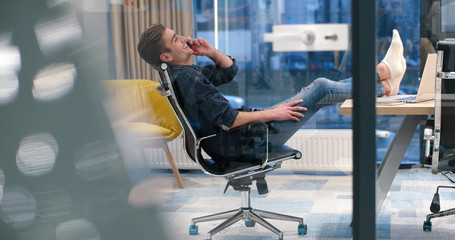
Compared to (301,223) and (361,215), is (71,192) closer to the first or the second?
(301,223)

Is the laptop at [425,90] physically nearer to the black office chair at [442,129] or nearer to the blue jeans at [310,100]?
the black office chair at [442,129]

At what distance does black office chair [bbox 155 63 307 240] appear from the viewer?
8.32ft

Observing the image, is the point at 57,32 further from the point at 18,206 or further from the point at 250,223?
the point at 250,223

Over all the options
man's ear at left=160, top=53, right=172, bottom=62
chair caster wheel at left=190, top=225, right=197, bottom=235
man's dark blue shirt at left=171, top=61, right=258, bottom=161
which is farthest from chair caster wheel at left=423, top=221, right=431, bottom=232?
man's ear at left=160, top=53, right=172, bottom=62

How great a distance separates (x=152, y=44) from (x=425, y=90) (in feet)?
3.75

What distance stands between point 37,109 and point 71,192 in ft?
1.40

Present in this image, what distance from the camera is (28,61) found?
2.87 metres

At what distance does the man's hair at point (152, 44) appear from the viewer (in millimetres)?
2562

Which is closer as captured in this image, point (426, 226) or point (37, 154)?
point (426, 226)

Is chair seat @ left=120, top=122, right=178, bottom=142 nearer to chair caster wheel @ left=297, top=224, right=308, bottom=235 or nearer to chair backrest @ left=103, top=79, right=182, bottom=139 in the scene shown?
chair backrest @ left=103, top=79, right=182, bottom=139

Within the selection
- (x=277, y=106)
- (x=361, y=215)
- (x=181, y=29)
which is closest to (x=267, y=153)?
(x=277, y=106)

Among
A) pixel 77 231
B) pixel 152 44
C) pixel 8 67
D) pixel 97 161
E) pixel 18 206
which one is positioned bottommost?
pixel 77 231

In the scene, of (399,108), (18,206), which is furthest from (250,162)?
(18,206)

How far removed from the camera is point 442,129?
265 cm
